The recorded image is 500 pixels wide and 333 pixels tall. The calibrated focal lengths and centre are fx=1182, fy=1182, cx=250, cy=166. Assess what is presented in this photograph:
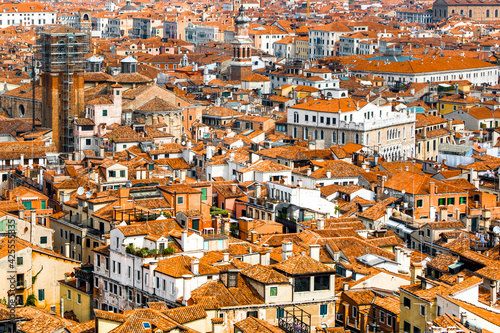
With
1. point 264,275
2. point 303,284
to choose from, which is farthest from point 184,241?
point 303,284

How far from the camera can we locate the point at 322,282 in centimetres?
3262

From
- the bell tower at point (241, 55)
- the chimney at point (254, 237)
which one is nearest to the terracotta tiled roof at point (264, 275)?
the chimney at point (254, 237)

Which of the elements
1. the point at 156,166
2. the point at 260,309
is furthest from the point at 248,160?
the point at 260,309

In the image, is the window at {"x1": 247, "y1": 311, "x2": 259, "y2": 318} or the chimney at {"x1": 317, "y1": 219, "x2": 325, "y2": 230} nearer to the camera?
the window at {"x1": 247, "y1": 311, "x2": 259, "y2": 318}

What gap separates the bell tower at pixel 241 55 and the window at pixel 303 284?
7327cm

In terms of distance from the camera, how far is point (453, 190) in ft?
162

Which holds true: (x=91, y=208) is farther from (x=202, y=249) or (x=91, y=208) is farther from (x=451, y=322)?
(x=451, y=322)

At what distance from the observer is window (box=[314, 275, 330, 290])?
32.5m

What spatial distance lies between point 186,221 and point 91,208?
5365 mm

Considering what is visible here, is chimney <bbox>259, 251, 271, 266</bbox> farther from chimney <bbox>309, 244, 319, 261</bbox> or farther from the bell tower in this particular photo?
the bell tower

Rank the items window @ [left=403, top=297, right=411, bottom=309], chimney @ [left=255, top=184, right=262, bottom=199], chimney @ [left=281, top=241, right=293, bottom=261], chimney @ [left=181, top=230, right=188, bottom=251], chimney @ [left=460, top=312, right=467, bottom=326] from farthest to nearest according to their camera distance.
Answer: chimney @ [left=255, top=184, right=262, bottom=199] < chimney @ [left=281, top=241, right=293, bottom=261] < chimney @ [left=181, top=230, right=188, bottom=251] < window @ [left=403, top=297, right=411, bottom=309] < chimney @ [left=460, top=312, right=467, bottom=326]

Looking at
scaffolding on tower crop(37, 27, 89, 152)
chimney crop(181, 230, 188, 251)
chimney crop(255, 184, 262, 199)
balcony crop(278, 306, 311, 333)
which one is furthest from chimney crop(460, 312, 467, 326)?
scaffolding on tower crop(37, 27, 89, 152)

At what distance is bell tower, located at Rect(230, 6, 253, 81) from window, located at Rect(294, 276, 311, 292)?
73272 millimetres

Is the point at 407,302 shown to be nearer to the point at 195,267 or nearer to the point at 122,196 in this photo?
the point at 195,267
